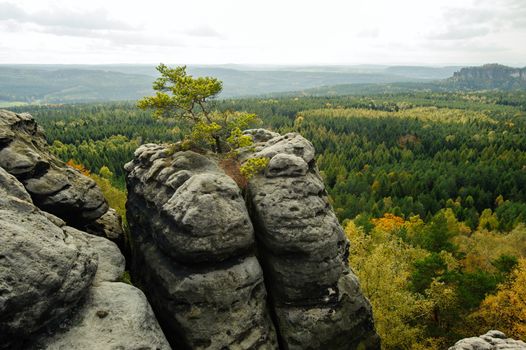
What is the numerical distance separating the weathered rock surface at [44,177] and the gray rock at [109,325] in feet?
24.9

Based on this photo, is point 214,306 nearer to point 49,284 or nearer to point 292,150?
point 49,284

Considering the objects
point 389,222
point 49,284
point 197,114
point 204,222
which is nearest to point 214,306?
point 204,222

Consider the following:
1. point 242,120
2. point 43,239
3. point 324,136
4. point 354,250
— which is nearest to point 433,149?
point 324,136

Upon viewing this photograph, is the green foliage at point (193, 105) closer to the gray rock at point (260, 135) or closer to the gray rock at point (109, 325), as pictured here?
the gray rock at point (260, 135)

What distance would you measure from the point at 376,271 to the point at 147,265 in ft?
80.4

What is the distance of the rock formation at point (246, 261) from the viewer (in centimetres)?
2208

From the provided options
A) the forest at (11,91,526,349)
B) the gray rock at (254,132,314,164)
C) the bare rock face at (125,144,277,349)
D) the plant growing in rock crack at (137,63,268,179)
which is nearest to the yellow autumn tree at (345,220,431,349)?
the forest at (11,91,526,349)

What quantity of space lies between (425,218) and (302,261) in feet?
296

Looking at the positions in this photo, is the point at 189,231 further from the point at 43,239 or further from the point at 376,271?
the point at 376,271

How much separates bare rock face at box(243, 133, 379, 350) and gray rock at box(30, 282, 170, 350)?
8.17 metres

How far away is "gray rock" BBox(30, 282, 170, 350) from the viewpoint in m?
18.4

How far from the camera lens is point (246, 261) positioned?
23.7m

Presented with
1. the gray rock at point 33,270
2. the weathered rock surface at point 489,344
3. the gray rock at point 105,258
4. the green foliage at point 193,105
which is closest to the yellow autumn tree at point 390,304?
the weathered rock surface at point 489,344

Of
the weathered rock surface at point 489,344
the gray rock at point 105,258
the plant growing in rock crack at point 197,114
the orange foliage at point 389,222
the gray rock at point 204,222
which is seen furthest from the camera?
the orange foliage at point 389,222
